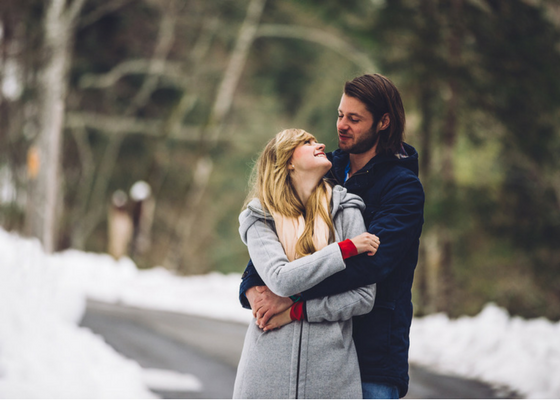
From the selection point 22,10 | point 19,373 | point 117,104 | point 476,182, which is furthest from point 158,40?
point 19,373

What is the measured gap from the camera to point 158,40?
2486 centimetres

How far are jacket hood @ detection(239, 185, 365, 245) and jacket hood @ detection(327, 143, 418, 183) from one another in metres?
0.16

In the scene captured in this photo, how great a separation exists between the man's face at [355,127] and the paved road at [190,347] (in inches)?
175

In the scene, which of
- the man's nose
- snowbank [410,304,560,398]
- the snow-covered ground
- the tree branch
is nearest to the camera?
the man's nose

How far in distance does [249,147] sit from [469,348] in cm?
1886

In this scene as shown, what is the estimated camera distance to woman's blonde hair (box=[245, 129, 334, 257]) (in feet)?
8.67

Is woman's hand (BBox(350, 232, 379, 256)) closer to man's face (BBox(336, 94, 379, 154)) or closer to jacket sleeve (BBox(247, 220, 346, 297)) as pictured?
jacket sleeve (BBox(247, 220, 346, 297))

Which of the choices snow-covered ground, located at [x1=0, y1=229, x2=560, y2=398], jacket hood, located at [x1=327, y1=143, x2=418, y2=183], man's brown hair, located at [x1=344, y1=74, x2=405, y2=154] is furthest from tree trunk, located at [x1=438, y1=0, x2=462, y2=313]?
man's brown hair, located at [x1=344, y1=74, x2=405, y2=154]

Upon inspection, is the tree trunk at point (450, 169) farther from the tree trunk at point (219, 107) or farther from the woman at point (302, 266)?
the tree trunk at point (219, 107)

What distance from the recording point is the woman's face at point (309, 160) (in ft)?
8.80

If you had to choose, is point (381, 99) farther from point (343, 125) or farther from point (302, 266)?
point (302, 266)

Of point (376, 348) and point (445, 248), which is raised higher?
point (445, 248)

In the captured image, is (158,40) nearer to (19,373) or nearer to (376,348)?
(19,373)

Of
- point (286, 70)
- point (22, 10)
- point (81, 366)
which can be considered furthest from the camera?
point (286, 70)
